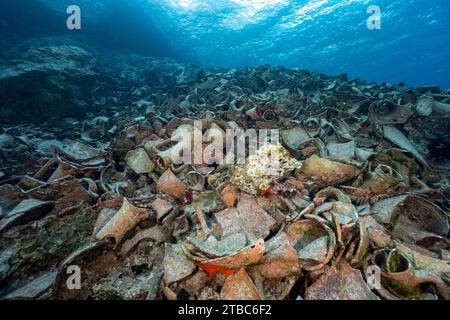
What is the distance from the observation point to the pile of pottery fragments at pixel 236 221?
204cm

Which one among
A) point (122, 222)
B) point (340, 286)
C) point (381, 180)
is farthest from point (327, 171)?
point (122, 222)

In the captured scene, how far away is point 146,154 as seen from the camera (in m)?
3.80

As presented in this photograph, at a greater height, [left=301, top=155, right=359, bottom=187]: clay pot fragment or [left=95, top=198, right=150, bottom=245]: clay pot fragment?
[left=301, top=155, right=359, bottom=187]: clay pot fragment

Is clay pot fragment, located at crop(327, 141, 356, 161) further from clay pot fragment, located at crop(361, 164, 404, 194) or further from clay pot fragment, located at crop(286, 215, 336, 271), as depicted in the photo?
clay pot fragment, located at crop(286, 215, 336, 271)

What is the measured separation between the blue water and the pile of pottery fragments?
17.0 meters

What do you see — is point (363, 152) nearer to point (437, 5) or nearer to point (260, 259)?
point (260, 259)

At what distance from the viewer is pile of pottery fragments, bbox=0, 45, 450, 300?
2.04m

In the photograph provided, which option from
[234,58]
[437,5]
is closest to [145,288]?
[437,5]

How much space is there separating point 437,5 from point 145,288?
130ft

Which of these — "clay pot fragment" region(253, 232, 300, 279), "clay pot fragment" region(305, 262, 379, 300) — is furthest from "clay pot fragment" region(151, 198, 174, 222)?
"clay pot fragment" region(305, 262, 379, 300)

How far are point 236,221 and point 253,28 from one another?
36.6 m

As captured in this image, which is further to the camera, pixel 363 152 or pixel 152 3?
pixel 152 3

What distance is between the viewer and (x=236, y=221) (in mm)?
2707

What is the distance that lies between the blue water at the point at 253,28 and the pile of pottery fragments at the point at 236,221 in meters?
17.0
